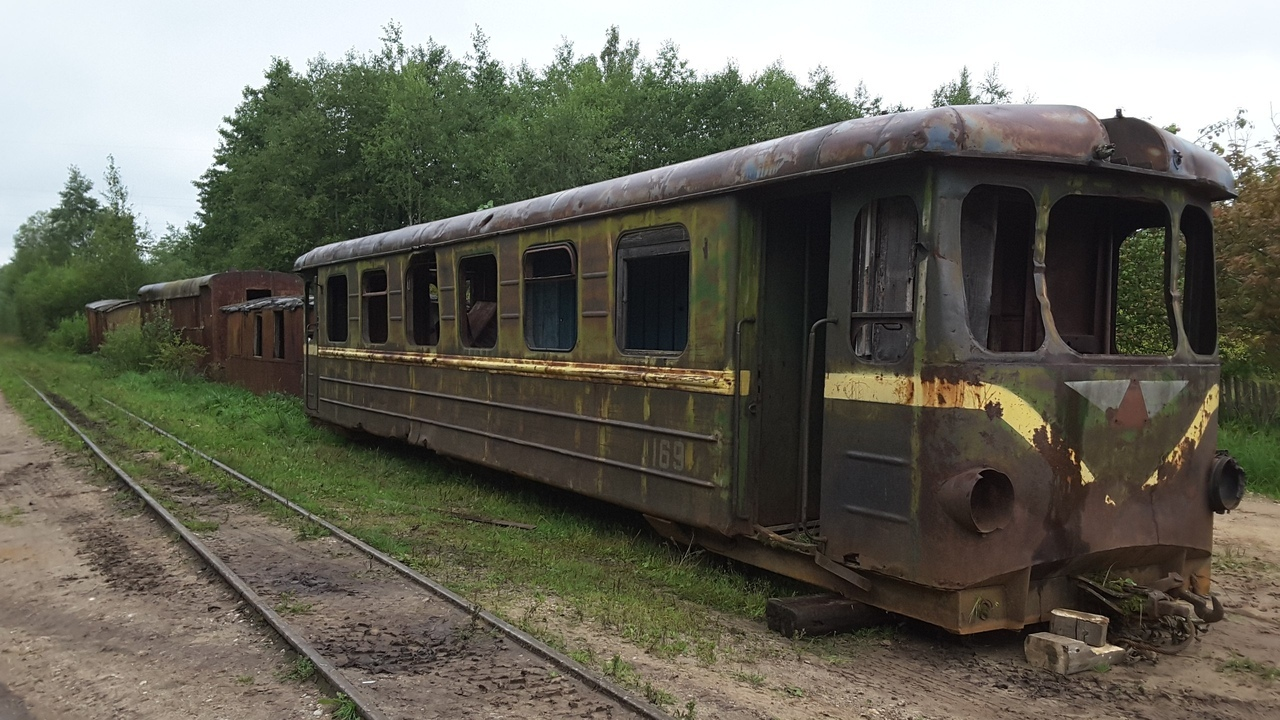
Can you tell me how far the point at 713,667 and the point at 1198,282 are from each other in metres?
3.73

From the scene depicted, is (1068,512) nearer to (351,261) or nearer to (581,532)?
(581,532)

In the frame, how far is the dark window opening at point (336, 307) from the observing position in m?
12.5

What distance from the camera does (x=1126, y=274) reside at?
11.4 m

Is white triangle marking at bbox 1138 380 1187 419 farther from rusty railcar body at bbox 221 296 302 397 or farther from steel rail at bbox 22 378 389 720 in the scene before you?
rusty railcar body at bbox 221 296 302 397

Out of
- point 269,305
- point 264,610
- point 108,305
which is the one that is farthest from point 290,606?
point 108,305

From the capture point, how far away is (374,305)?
11.5m

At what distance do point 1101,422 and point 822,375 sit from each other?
64.5 inches

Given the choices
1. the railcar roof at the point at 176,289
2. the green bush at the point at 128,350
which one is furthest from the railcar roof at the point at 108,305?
the green bush at the point at 128,350

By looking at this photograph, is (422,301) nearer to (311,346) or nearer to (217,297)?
(311,346)

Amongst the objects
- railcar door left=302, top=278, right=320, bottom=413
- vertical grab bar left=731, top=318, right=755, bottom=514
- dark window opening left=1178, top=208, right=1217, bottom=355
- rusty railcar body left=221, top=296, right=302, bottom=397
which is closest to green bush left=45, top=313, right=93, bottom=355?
rusty railcar body left=221, top=296, right=302, bottom=397

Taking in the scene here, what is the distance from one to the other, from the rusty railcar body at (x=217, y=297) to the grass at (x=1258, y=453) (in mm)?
19295

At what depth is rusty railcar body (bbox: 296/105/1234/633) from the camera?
4711 mm

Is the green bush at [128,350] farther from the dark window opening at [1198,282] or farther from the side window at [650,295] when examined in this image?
the dark window opening at [1198,282]

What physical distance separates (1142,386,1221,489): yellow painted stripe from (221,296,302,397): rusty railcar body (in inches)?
587
